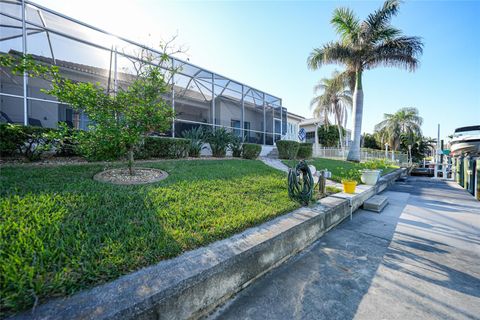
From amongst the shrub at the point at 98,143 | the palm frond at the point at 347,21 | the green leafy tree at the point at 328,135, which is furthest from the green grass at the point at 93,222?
the green leafy tree at the point at 328,135

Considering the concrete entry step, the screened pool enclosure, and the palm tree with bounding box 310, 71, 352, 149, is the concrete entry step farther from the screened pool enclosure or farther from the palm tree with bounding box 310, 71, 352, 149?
the palm tree with bounding box 310, 71, 352, 149

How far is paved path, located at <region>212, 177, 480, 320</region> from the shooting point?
1727mm

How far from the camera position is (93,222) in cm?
225

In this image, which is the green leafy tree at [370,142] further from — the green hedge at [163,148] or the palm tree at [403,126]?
the green hedge at [163,148]

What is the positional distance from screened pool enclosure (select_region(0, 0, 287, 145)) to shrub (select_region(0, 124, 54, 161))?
77 cm

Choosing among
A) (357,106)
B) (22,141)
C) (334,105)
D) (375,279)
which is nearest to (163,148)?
(22,141)

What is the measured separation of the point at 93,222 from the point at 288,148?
35.0ft

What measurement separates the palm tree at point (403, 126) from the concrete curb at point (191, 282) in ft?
109

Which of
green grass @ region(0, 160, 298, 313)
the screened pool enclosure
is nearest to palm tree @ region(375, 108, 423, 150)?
the screened pool enclosure

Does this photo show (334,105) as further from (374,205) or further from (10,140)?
(10,140)

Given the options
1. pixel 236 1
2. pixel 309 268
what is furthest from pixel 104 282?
pixel 236 1

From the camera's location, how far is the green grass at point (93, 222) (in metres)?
1.43

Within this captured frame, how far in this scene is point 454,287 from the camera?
6.70 feet

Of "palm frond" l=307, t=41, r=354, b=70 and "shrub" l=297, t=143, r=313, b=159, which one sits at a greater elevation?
"palm frond" l=307, t=41, r=354, b=70
